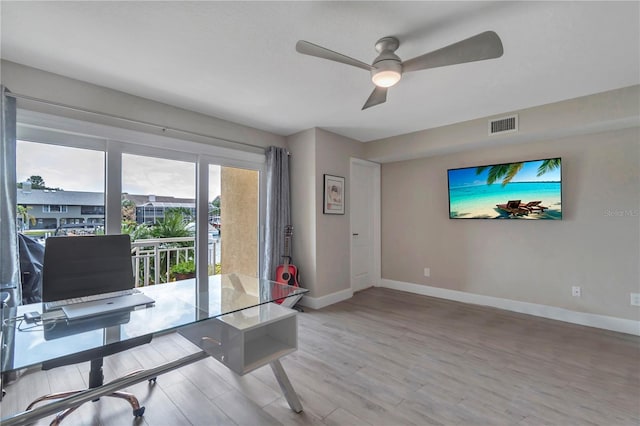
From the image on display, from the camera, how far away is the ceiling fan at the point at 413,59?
154 cm

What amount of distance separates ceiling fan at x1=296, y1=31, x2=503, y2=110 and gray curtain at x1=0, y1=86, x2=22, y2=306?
2.26 metres

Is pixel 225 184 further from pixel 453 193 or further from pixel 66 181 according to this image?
pixel 453 193

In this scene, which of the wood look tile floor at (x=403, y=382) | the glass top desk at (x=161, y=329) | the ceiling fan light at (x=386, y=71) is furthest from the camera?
the ceiling fan light at (x=386, y=71)

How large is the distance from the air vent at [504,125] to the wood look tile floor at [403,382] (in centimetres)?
222

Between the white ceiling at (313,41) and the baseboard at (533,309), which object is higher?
the white ceiling at (313,41)

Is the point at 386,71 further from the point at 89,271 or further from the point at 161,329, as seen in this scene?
the point at 89,271

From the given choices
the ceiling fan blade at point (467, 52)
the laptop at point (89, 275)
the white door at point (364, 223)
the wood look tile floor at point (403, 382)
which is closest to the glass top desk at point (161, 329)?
the laptop at point (89, 275)

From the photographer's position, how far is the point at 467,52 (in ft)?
5.29

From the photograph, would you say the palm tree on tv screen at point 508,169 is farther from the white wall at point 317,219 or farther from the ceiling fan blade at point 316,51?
the ceiling fan blade at point 316,51

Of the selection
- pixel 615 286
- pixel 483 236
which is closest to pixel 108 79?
pixel 483 236

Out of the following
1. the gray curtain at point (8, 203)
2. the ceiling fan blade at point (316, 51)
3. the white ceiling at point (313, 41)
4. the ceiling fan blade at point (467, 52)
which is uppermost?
the white ceiling at point (313, 41)

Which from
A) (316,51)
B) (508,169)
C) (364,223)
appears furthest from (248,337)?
(508,169)

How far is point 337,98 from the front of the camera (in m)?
2.84

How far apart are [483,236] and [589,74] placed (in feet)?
A: 6.95
